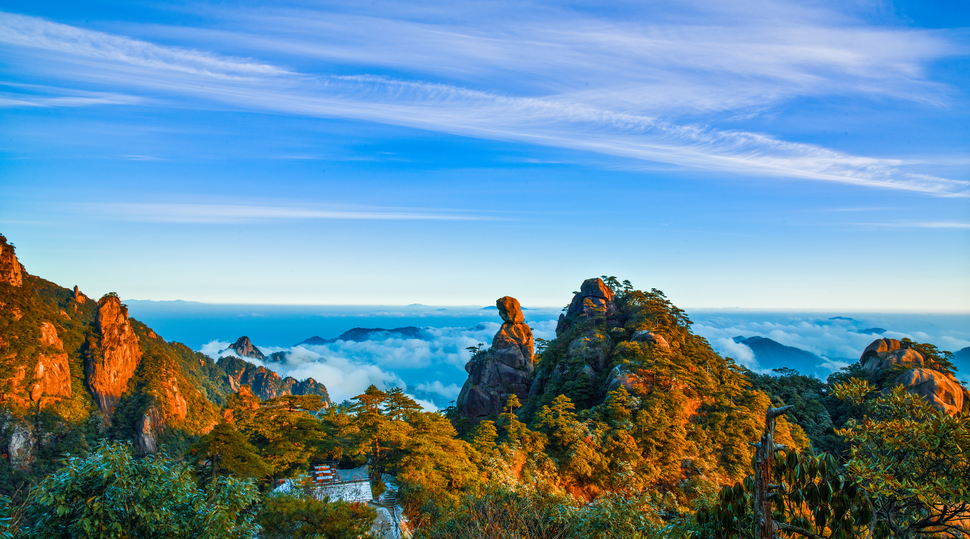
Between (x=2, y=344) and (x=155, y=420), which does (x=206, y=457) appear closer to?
(x=155, y=420)

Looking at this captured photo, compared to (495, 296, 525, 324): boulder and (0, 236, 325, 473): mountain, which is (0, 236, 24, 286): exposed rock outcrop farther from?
(495, 296, 525, 324): boulder

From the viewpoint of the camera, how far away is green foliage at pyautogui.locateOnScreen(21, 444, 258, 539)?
7.37 metres

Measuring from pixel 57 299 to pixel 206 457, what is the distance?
4661 inches

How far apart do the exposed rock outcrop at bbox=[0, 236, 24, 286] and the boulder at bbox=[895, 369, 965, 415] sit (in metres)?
114

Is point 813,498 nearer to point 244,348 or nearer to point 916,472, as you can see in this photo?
point 916,472

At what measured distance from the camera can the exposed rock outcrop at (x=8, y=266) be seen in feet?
250

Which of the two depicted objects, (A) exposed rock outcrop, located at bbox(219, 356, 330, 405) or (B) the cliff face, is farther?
(A) exposed rock outcrop, located at bbox(219, 356, 330, 405)

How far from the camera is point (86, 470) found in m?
7.56

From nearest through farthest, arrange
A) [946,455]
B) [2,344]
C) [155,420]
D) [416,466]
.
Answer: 1. [946,455]
2. [416,466]
3. [2,344]
4. [155,420]

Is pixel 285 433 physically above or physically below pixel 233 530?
below

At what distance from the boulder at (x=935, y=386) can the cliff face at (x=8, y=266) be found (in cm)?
11413

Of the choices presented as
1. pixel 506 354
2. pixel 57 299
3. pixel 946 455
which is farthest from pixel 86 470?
pixel 57 299

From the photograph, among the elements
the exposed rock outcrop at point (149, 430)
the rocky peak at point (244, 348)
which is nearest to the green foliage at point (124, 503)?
the exposed rock outcrop at point (149, 430)

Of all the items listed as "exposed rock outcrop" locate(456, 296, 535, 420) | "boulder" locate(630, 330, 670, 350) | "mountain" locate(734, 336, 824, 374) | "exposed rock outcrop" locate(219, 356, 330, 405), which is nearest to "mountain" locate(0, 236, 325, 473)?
"exposed rock outcrop" locate(219, 356, 330, 405)
